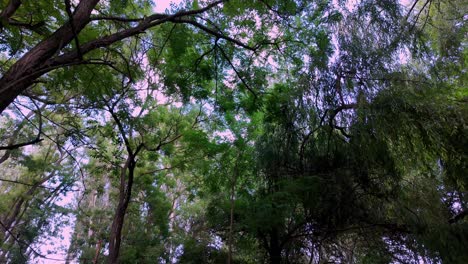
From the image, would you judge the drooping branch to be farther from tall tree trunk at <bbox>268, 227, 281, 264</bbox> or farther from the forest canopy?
tall tree trunk at <bbox>268, 227, 281, 264</bbox>

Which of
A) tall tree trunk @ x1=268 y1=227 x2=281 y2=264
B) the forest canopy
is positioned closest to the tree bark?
the forest canopy

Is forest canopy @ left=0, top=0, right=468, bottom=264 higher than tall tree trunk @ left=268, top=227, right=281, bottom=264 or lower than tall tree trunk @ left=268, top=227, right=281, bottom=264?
higher

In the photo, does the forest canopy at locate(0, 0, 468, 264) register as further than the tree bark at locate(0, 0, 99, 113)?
Yes

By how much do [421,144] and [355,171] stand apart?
127cm

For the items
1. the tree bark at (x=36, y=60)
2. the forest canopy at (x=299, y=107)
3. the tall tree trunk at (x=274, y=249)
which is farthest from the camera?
the tall tree trunk at (x=274, y=249)

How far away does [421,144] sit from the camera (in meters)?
4.04

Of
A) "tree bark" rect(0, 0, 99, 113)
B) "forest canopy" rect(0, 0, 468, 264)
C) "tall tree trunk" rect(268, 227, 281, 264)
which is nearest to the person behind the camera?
"tree bark" rect(0, 0, 99, 113)

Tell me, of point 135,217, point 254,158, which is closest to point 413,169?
point 254,158

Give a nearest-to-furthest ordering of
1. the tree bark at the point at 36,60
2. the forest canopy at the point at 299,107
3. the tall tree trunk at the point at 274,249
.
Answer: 1. the tree bark at the point at 36,60
2. the forest canopy at the point at 299,107
3. the tall tree trunk at the point at 274,249

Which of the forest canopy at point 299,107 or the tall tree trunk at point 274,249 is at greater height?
the forest canopy at point 299,107

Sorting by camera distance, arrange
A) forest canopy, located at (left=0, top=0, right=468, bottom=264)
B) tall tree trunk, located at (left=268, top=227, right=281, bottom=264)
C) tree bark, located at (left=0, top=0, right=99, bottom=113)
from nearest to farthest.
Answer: tree bark, located at (left=0, top=0, right=99, bottom=113), forest canopy, located at (left=0, top=0, right=468, bottom=264), tall tree trunk, located at (left=268, top=227, right=281, bottom=264)

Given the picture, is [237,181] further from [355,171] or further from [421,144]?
[421,144]

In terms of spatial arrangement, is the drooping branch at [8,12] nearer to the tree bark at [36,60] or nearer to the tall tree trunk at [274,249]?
the tree bark at [36,60]

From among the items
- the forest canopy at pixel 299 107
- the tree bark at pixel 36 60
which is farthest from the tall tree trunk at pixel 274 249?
the tree bark at pixel 36 60
